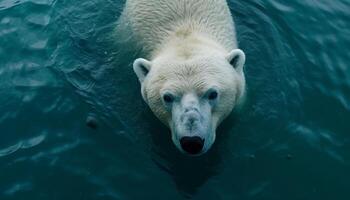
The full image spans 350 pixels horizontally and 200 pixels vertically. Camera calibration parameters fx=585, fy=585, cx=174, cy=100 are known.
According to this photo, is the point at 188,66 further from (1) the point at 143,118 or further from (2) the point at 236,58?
(1) the point at 143,118

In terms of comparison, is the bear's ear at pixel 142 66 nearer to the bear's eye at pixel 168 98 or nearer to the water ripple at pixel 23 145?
the bear's eye at pixel 168 98

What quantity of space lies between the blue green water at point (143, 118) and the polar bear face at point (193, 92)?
25.0 inches

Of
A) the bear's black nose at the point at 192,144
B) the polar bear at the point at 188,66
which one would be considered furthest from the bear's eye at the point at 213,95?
the bear's black nose at the point at 192,144

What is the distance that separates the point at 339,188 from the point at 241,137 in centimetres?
158

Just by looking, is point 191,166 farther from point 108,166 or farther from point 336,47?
point 336,47

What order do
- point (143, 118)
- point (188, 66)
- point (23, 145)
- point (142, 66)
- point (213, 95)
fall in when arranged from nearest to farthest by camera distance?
point (213, 95), point (188, 66), point (142, 66), point (23, 145), point (143, 118)

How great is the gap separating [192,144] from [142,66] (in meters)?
1.67

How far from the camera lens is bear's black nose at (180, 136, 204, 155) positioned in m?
7.13

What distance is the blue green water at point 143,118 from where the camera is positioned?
7.98 m

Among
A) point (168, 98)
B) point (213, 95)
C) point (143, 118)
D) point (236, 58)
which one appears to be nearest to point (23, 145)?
point (143, 118)

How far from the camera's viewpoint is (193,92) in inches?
295

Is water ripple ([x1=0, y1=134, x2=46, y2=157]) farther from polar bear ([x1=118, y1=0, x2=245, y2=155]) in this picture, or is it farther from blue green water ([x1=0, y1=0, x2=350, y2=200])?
polar bear ([x1=118, y1=0, x2=245, y2=155])

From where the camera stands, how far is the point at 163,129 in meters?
8.79

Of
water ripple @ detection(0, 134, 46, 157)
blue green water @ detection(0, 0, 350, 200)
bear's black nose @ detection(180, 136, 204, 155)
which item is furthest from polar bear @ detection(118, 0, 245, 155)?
water ripple @ detection(0, 134, 46, 157)
